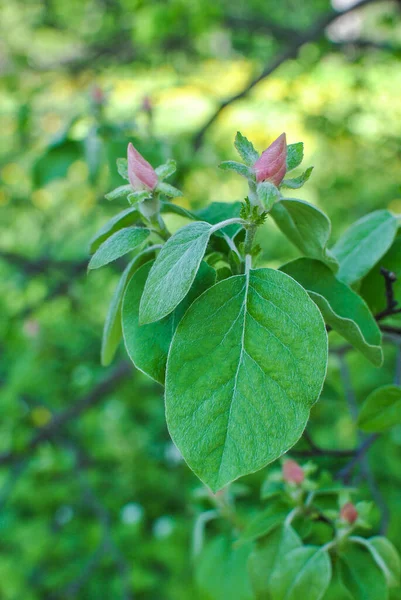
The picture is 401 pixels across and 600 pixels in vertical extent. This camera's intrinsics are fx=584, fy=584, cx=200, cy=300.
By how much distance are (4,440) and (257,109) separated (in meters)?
2.04

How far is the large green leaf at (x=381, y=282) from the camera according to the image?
0.61m

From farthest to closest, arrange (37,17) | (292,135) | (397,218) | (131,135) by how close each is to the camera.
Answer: (37,17) < (292,135) < (131,135) < (397,218)

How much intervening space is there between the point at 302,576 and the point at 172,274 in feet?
1.22

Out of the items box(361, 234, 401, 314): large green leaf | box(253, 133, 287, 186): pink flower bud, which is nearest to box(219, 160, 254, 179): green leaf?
box(253, 133, 287, 186): pink flower bud

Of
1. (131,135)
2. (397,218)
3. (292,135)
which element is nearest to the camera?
(397,218)

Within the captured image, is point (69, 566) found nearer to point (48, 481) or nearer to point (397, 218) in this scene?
point (48, 481)

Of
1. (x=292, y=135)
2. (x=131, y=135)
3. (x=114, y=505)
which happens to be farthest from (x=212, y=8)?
(x=114, y=505)

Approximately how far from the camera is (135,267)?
0.52 metres

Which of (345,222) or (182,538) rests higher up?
(345,222)

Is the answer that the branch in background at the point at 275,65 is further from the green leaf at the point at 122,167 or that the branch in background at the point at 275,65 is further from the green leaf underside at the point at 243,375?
the green leaf underside at the point at 243,375

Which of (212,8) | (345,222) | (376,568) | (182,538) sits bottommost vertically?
(182,538)

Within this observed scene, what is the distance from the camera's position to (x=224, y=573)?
89cm

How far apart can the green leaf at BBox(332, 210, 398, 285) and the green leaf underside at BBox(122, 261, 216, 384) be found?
7.3 inches

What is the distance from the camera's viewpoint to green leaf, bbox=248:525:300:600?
639 mm
